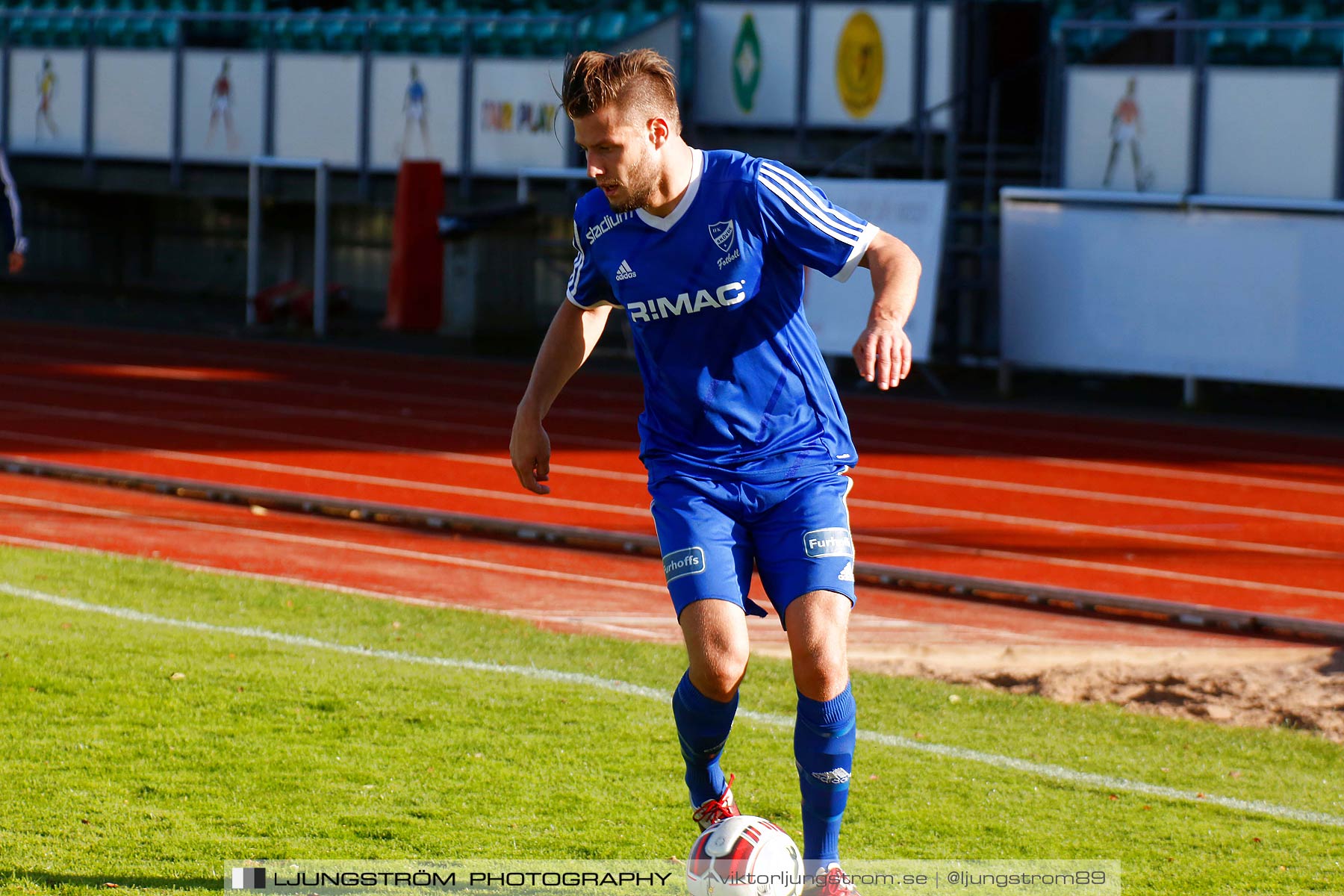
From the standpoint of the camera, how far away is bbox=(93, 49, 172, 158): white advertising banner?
24.4 m

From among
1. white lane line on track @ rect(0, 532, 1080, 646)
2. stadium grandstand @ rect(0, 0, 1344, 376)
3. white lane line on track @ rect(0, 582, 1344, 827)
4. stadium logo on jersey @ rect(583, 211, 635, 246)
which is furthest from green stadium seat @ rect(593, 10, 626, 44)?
stadium logo on jersey @ rect(583, 211, 635, 246)

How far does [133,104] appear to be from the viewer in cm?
2464

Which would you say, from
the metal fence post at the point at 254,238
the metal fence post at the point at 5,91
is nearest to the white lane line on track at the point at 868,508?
the metal fence post at the point at 254,238

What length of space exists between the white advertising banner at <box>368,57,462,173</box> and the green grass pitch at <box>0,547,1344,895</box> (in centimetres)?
1560

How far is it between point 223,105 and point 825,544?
21609 millimetres

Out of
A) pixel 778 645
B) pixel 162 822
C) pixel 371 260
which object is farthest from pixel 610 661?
pixel 371 260

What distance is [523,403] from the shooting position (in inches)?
172

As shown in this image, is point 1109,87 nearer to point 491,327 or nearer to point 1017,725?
point 491,327

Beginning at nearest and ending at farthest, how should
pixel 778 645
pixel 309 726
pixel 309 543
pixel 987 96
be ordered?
pixel 309 726 < pixel 778 645 < pixel 309 543 < pixel 987 96

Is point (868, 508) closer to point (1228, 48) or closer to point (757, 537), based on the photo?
point (757, 537)

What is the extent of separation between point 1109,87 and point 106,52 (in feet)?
49.7

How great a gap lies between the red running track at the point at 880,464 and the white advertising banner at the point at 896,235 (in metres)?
0.75

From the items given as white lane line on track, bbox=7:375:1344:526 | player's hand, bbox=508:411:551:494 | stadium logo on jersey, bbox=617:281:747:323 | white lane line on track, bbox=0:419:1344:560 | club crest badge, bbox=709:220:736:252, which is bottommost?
white lane line on track, bbox=0:419:1344:560

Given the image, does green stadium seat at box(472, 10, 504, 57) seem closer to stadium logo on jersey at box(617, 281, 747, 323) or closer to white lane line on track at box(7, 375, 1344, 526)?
white lane line on track at box(7, 375, 1344, 526)
